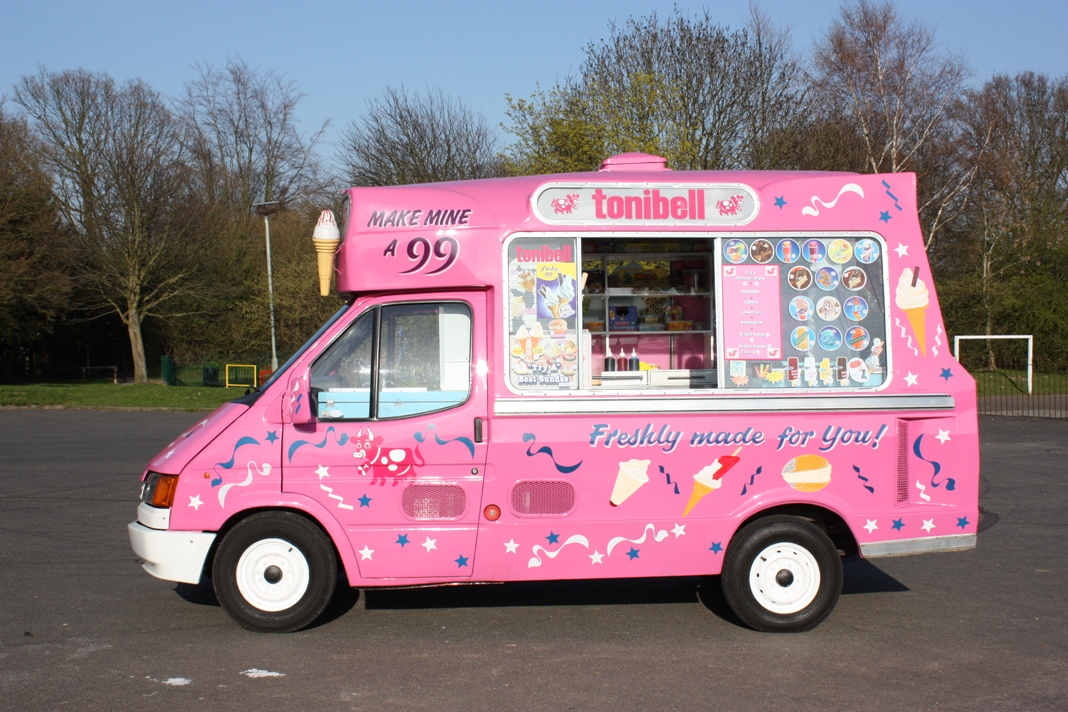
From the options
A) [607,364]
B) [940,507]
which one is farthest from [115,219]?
[940,507]

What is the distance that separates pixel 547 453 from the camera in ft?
19.4

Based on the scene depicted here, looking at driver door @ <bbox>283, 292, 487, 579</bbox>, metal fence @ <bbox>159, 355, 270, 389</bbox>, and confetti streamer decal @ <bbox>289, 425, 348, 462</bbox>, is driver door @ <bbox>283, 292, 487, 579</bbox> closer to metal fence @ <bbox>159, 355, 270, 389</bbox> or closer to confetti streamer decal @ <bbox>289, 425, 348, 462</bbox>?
confetti streamer decal @ <bbox>289, 425, 348, 462</bbox>

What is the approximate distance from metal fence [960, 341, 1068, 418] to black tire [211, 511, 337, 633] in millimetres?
17909

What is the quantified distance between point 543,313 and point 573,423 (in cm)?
72

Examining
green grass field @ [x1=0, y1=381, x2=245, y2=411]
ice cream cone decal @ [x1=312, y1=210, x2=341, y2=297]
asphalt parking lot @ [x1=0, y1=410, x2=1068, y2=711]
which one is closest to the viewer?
asphalt parking lot @ [x1=0, y1=410, x2=1068, y2=711]

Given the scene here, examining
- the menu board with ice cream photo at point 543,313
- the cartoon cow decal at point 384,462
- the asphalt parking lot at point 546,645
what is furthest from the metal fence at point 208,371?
the menu board with ice cream photo at point 543,313

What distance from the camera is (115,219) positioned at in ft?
119

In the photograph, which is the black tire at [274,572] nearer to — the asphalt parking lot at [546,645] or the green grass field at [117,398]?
the asphalt parking lot at [546,645]

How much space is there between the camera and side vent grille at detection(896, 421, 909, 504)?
608 cm

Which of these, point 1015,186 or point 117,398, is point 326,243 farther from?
point 1015,186

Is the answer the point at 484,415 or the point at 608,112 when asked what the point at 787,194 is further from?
the point at 608,112

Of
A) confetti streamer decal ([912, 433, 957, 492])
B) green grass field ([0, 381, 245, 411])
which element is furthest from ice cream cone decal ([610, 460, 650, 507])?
green grass field ([0, 381, 245, 411])

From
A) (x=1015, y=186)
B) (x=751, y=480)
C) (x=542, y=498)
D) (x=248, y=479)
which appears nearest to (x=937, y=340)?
(x=751, y=480)

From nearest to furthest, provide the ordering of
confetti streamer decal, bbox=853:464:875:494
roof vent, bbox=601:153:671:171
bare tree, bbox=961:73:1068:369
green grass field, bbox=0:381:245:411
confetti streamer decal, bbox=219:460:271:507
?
1. confetti streamer decal, bbox=219:460:271:507
2. confetti streamer decal, bbox=853:464:875:494
3. roof vent, bbox=601:153:671:171
4. green grass field, bbox=0:381:245:411
5. bare tree, bbox=961:73:1068:369
